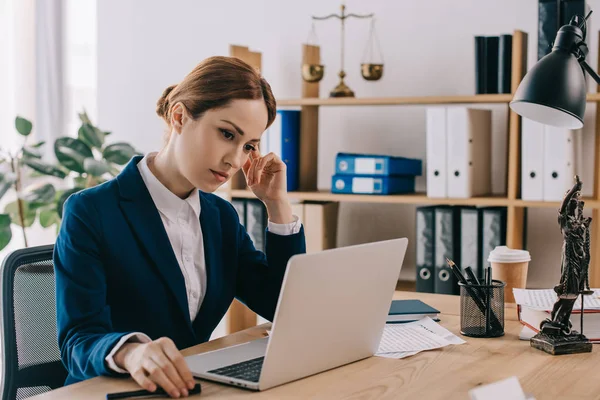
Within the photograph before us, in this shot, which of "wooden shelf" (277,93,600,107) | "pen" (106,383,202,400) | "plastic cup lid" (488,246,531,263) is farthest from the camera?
"wooden shelf" (277,93,600,107)

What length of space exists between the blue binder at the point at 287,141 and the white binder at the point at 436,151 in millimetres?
546

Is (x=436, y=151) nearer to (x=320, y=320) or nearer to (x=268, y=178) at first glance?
(x=268, y=178)

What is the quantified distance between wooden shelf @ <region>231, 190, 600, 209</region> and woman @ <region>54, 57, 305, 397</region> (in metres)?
1.19

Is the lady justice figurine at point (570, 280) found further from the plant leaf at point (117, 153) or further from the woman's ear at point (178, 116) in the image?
the plant leaf at point (117, 153)

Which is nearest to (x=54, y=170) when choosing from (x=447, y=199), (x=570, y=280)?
(x=447, y=199)

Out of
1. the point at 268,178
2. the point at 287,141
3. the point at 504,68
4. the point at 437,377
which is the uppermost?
the point at 504,68

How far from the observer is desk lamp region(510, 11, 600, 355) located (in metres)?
1.48

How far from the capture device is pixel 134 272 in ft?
5.05

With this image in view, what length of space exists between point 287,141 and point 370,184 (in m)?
0.38

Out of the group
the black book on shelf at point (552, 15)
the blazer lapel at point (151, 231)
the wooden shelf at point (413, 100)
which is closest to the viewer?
the blazer lapel at point (151, 231)

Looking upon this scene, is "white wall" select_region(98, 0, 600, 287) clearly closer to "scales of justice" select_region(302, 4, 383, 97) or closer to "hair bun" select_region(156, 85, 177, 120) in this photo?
"scales of justice" select_region(302, 4, 383, 97)

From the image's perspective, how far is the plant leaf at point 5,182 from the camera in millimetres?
3115

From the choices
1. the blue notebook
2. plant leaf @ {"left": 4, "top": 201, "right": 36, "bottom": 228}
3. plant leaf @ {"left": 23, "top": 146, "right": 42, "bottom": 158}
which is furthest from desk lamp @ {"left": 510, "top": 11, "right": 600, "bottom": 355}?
plant leaf @ {"left": 4, "top": 201, "right": 36, "bottom": 228}

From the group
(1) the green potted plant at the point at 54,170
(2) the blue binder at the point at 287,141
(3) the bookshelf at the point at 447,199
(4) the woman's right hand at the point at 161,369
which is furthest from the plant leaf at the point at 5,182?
(4) the woman's right hand at the point at 161,369
